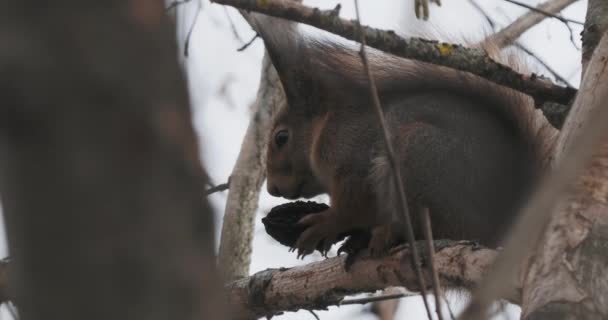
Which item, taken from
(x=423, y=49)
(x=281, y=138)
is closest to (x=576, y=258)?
(x=423, y=49)

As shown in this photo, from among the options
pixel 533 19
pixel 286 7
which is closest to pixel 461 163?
pixel 286 7

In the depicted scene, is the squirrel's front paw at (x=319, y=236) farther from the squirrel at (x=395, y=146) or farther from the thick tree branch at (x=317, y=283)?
the thick tree branch at (x=317, y=283)

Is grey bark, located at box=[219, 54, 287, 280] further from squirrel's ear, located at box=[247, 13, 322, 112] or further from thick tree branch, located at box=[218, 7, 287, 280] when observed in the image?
squirrel's ear, located at box=[247, 13, 322, 112]

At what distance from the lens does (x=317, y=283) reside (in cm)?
305

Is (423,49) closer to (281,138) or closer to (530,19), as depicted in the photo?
(281,138)

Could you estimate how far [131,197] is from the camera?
782 mm

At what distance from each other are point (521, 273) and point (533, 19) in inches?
101

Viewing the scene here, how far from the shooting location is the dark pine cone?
11.7 feet

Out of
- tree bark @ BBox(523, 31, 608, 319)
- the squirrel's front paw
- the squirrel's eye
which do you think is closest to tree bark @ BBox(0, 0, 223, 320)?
tree bark @ BBox(523, 31, 608, 319)

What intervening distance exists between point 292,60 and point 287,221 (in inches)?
30.5

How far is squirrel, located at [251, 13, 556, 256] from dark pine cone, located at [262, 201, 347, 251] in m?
0.11

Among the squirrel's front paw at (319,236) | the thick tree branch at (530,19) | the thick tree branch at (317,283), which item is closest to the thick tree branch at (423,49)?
the thick tree branch at (317,283)

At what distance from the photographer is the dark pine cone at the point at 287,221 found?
3.56 metres

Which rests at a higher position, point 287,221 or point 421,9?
point 421,9
